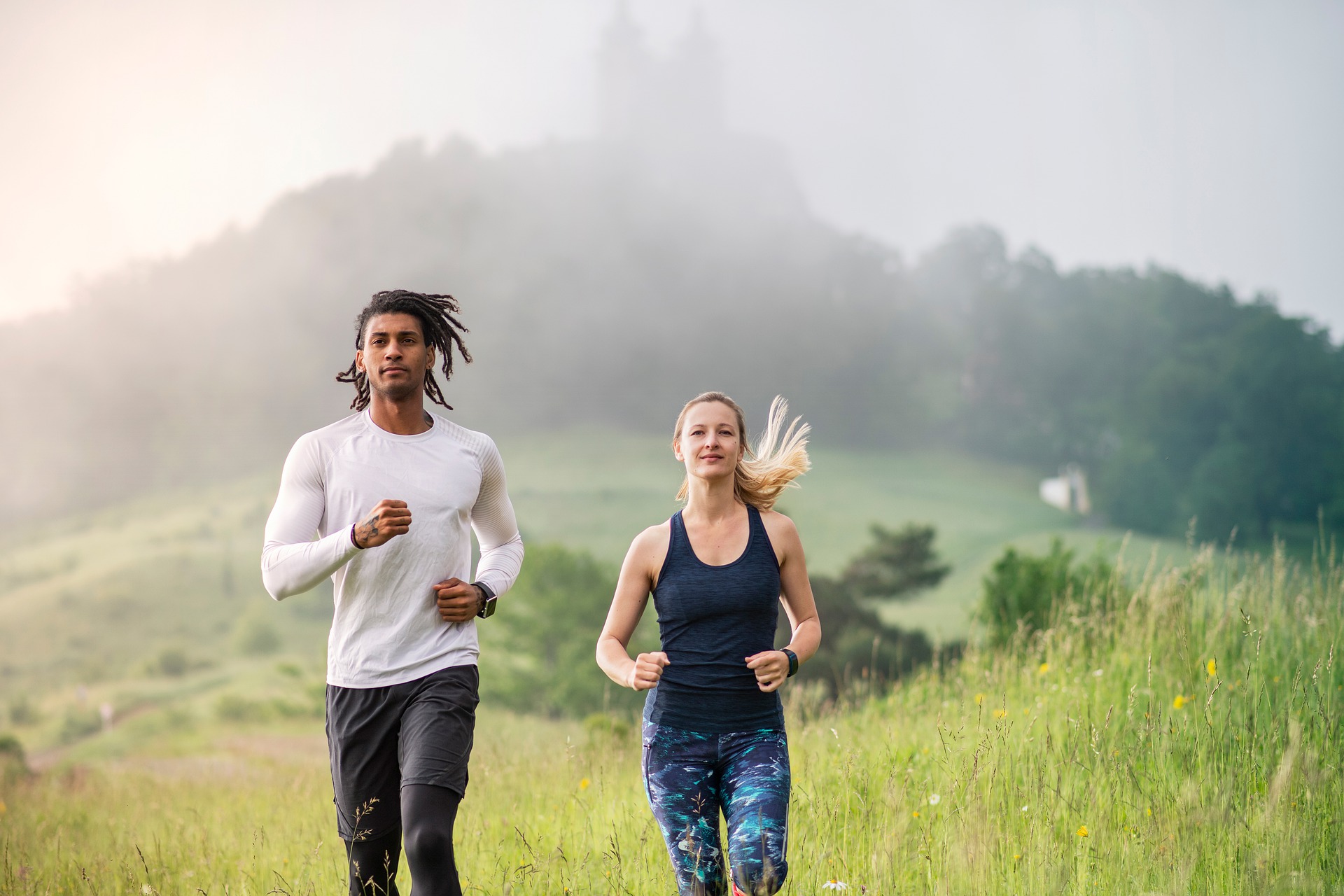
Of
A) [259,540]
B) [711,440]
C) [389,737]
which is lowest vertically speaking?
[259,540]

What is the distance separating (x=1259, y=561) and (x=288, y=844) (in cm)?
676

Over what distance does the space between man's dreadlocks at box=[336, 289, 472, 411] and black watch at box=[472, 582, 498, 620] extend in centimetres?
89

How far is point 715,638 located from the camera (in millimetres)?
3182

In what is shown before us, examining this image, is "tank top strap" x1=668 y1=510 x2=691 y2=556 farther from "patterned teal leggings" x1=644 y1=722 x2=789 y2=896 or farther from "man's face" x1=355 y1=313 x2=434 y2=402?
"man's face" x1=355 y1=313 x2=434 y2=402

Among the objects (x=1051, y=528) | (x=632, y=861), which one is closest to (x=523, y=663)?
(x=1051, y=528)

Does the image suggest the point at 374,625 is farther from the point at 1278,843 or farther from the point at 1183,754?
the point at 1183,754

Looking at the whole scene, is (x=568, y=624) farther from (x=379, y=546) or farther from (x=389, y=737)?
(x=379, y=546)

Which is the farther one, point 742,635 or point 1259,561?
point 1259,561

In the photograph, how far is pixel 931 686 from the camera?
25.5ft

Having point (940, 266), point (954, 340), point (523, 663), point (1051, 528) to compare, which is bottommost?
point (523, 663)

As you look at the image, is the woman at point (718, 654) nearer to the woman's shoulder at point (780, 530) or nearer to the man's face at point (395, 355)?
the woman's shoulder at point (780, 530)

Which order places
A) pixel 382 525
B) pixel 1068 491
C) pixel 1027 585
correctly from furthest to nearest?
pixel 1068 491, pixel 1027 585, pixel 382 525

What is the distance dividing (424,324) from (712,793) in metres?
2.09

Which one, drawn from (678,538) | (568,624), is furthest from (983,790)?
(568,624)
